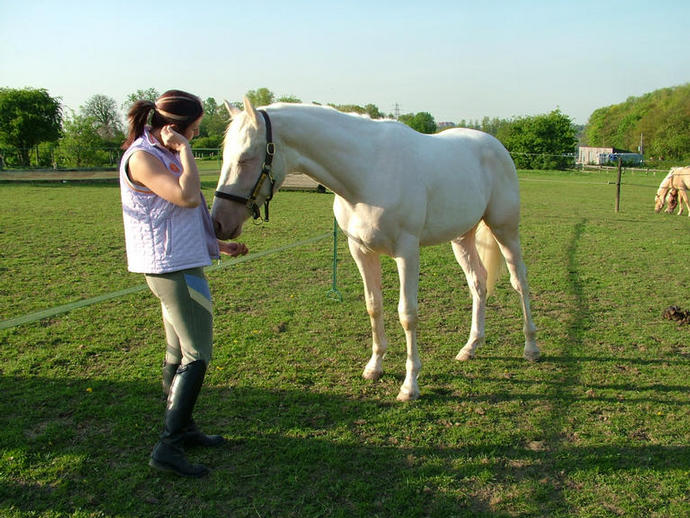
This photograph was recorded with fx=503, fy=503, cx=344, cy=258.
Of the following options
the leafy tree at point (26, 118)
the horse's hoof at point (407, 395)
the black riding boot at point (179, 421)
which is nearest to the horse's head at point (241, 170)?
the black riding boot at point (179, 421)

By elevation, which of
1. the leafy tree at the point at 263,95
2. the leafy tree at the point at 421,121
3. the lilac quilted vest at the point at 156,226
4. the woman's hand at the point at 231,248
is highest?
the leafy tree at the point at 263,95

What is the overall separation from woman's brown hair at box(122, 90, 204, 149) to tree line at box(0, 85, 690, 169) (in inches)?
9.4

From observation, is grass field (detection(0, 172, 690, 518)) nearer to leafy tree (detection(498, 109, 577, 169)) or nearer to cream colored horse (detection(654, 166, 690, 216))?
cream colored horse (detection(654, 166, 690, 216))

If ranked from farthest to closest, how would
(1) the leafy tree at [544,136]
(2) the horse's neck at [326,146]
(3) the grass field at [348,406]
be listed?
(1) the leafy tree at [544,136], (2) the horse's neck at [326,146], (3) the grass field at [348,406]

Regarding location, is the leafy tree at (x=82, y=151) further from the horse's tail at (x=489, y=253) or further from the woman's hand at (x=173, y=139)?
the woman's hand at (x=173, y=139)

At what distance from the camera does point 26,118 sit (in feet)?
88.4

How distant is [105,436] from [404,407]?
1943mm

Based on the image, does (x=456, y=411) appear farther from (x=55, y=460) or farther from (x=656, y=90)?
(x=656, y=90)

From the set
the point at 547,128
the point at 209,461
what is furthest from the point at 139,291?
the point at 547,128

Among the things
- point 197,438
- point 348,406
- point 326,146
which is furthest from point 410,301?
point 197,438

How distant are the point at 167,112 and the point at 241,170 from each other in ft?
1.73

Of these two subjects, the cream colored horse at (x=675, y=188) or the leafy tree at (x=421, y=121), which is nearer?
the cream colored horse at (x=675, y=188)

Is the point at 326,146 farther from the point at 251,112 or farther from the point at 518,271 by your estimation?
the point at 518,271

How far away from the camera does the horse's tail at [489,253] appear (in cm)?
486
